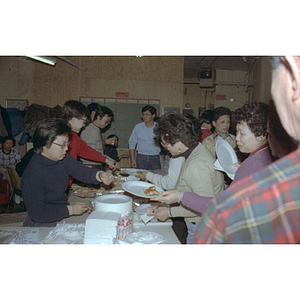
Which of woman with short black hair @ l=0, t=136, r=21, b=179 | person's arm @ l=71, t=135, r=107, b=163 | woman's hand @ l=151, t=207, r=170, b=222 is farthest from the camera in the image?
woman with short black hair @ l=0, t=136, r=21, b=179

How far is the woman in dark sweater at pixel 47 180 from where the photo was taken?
1.63m

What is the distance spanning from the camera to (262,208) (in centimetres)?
49

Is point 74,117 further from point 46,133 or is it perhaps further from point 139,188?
point 139,188

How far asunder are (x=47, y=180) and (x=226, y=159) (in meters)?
1.31

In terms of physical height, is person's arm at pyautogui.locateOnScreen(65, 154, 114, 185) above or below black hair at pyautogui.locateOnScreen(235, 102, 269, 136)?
below

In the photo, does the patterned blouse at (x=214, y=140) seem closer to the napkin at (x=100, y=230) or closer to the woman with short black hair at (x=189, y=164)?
the woman with short black hair at (x=189, y=164)

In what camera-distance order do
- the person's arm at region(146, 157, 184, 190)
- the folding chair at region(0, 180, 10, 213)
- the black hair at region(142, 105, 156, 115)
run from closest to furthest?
the person's arm at region(146, 157, 184, 190) → the folding chair at region(0, 180, 10, 213) → the black hair at region(142, 105, 156, 115)

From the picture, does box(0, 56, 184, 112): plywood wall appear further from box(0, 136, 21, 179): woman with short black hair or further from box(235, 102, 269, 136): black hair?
box(235, 102, 269, 136): black hair

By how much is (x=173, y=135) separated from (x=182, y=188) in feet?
1.34

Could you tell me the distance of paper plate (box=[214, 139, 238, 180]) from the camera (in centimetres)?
169

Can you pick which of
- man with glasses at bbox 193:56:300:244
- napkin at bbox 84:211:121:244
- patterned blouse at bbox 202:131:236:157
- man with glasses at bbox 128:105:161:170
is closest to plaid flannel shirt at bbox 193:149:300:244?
man with glasses at bbox 193:56:300:244

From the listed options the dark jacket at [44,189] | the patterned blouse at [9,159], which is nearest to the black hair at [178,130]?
the dark jacket at [44,189]

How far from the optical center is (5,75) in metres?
5.05
